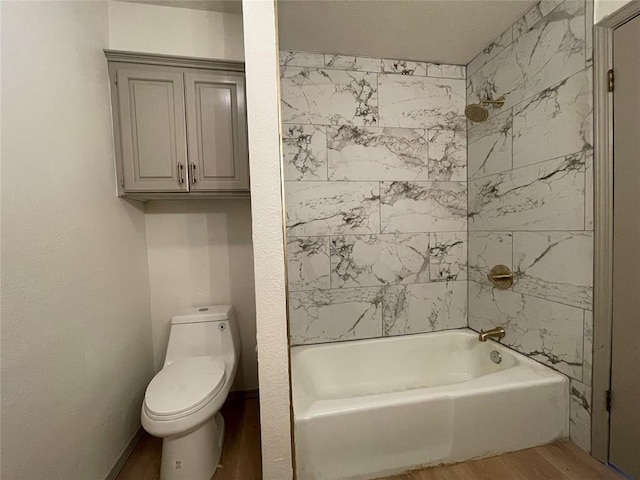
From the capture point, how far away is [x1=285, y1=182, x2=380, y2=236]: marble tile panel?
1861 mm

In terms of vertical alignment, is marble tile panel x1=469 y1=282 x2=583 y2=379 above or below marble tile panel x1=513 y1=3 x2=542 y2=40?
below

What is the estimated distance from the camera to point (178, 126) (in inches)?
63.7

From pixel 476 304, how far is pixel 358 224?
1.06 m

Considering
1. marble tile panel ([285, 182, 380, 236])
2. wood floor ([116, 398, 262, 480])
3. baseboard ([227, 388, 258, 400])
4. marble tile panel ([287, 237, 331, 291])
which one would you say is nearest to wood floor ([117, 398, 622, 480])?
wood floor ([116, 398, 262, 480])

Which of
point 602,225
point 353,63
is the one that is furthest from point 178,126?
point 602,225

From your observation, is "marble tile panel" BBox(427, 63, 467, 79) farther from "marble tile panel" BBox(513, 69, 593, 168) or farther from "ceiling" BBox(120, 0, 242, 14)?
"ceiling" BBox(120, 0, 242, 14)

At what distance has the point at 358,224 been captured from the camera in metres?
1.93

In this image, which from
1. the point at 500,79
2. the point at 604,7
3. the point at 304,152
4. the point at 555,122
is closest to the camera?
the point at 604,7

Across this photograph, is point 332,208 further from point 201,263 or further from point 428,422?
point 428,422

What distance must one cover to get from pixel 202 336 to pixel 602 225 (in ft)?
7.24

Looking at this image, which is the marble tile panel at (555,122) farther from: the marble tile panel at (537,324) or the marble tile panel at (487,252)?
the marble tile panel at (537,324)

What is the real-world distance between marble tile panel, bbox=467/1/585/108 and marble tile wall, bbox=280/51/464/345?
0.99 feet

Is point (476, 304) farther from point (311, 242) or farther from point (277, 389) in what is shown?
point (277, 389)

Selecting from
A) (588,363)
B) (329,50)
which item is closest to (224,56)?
(329,50)
